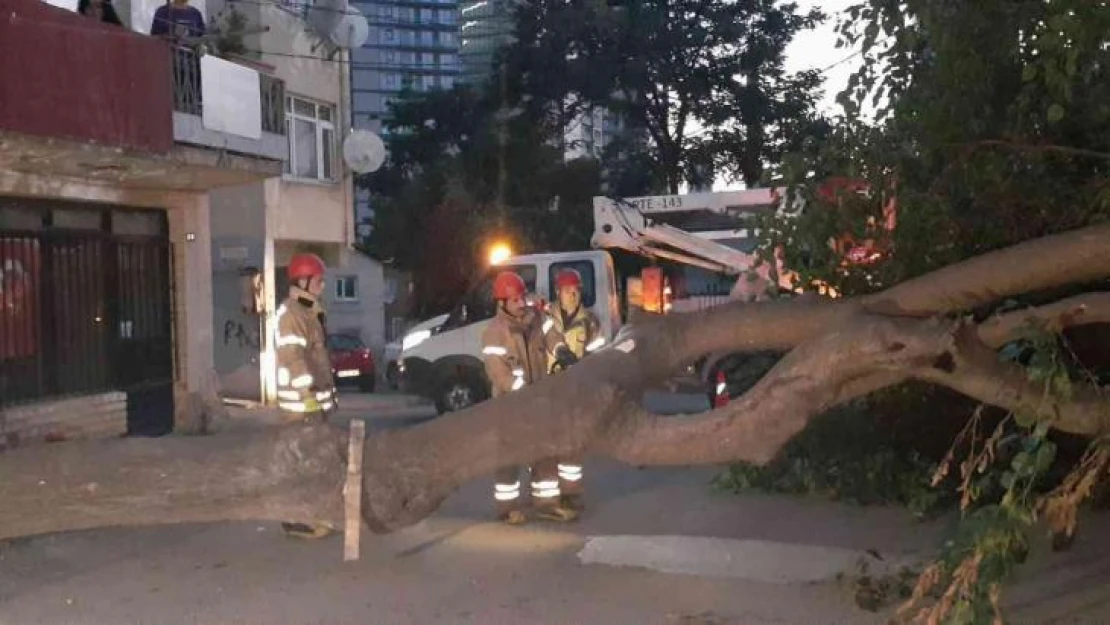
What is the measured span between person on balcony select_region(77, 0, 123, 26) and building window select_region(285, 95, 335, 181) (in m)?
8.51

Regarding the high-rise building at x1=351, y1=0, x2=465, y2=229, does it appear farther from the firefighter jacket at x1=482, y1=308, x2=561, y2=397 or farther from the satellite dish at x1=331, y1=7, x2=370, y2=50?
the firefighter jacket at x1=482, y1=308, x2=561, y2=397

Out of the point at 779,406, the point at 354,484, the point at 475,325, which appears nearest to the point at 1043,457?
the point at 779,406

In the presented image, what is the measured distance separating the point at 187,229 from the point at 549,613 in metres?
9.78

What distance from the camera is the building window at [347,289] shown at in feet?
107

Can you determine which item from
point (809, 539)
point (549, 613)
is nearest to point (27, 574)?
point (549, 613)

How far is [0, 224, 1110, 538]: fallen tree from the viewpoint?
191 inches

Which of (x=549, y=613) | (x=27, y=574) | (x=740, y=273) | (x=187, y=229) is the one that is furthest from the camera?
(x=740, y=273)

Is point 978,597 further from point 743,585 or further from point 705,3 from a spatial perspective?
point 705,3

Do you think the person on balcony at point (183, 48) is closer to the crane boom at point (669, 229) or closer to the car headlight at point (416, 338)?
the car headlight at point (416, 338)

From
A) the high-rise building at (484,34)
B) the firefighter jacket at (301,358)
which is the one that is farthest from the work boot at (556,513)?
the high-rise building at (484,34)

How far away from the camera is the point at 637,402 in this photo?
5.08 metres

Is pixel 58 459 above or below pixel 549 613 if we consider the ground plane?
above

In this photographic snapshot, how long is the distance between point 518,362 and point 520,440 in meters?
4.69

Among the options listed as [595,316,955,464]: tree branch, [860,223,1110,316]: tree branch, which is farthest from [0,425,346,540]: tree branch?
[860,223,1110,316]: tree branch
